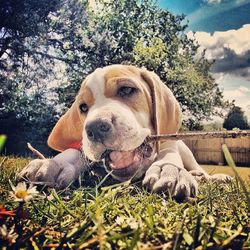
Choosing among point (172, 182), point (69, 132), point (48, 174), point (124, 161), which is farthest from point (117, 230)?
point (69, 132)

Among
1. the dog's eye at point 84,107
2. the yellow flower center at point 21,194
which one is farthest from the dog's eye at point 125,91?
the yellow flower center at point 21,194

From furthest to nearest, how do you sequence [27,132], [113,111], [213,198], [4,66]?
[4,66] → [27,132] → [113,111] → [213,198]

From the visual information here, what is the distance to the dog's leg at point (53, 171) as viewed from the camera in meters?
0.94

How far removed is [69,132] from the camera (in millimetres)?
1409

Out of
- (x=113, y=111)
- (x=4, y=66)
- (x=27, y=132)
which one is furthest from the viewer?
(x=4, y=66)

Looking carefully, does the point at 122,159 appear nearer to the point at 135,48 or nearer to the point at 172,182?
the point at 172,182

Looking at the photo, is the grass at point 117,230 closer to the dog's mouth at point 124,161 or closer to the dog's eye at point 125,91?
the dog's mouth at point 124,161

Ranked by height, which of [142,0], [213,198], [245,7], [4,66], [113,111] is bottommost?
[213,198]

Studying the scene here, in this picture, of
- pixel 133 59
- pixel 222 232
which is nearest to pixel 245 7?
pixel 133 59

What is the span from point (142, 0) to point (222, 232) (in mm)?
2489

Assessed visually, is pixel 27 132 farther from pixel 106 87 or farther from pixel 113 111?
pixel 113 111

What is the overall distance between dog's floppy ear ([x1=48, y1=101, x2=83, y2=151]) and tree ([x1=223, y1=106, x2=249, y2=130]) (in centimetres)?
91

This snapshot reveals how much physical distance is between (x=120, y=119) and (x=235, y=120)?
1.16 meters

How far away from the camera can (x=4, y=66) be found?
1.97 m
